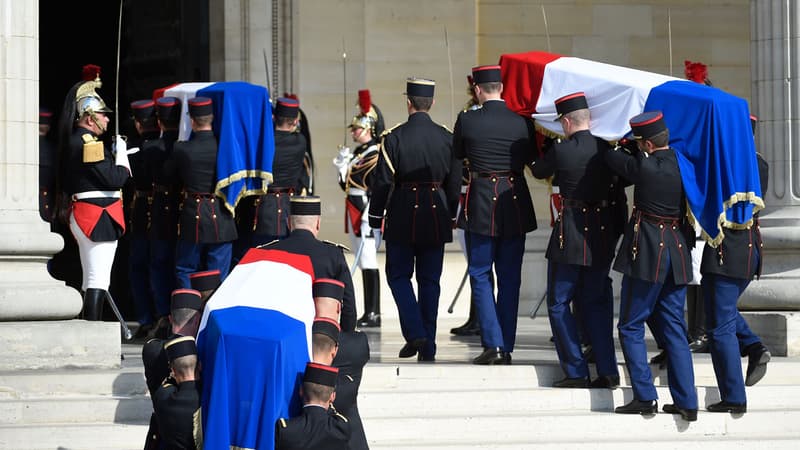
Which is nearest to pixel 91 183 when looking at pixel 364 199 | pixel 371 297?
pixel 364 199

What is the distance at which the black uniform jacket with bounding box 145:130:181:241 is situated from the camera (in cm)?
1210

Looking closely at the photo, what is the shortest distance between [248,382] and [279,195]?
226 inches

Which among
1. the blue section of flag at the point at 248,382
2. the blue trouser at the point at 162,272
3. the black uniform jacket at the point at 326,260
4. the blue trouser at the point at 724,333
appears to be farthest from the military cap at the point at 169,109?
the blue section of flag at the point at 248,382

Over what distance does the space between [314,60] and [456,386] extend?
20.9 ft

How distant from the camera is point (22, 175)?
10.6 meters

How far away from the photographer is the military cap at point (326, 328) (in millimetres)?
6961

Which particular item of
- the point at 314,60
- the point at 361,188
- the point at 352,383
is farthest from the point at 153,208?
the point at 352,383

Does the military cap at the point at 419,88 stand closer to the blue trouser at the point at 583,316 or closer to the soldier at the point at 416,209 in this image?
the soldier at the point at 416,209

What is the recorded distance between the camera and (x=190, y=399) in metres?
6.88

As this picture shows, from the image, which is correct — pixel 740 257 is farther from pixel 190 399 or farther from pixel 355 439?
pixel 190 399

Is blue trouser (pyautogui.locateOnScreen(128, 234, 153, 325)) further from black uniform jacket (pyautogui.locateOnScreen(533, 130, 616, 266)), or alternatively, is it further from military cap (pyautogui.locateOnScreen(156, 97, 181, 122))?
black uniform jacket (pyautogui.locateOnScreen(533, 130, 616, 266))

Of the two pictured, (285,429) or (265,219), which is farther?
(265,219)

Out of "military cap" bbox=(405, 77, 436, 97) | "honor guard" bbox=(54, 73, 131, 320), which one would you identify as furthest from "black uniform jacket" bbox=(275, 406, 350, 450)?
"honor guard" bbox=(54, 73, 131, 320)

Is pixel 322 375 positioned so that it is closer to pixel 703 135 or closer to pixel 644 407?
pixel 644 407
